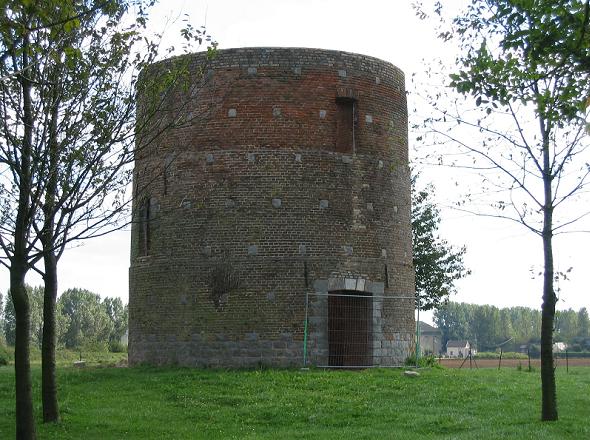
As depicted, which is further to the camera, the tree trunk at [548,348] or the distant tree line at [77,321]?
the distant tree line at [77,321]

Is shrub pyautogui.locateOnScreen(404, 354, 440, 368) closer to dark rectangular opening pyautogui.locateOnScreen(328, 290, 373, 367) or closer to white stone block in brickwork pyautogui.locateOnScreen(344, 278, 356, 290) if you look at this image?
dark rectangular opening pyautogui.locateOnScreen(328, 290, 373, 367)

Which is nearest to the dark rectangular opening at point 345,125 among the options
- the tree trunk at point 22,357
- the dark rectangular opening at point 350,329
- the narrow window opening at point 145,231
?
the dark rectangular opening at point 350,329

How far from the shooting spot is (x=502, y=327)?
129 metres

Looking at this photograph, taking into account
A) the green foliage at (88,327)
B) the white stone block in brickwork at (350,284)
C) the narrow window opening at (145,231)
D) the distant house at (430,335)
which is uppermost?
the narrow window opening at (145,231)

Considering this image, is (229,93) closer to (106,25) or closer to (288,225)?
(288,225)

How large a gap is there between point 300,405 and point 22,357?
5.62 meters

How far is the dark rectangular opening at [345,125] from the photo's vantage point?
21734mm

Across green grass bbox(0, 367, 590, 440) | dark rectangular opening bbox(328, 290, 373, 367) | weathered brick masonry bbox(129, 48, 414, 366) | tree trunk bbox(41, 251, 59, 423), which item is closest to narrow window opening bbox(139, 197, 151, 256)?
weathered brick masonry bbox(129, 48, 414, 366)

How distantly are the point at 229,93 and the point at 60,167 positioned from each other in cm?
935

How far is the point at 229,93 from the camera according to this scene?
70.3ft

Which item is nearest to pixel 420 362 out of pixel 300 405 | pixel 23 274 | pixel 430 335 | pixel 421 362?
pixel 421 362

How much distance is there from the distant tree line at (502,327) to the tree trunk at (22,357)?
112 metres

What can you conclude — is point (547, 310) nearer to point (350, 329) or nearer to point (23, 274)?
point (350, 329)

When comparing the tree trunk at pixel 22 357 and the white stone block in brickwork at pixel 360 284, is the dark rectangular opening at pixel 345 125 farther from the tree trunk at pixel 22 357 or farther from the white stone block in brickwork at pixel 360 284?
the tree trunk at pixel 22 357
